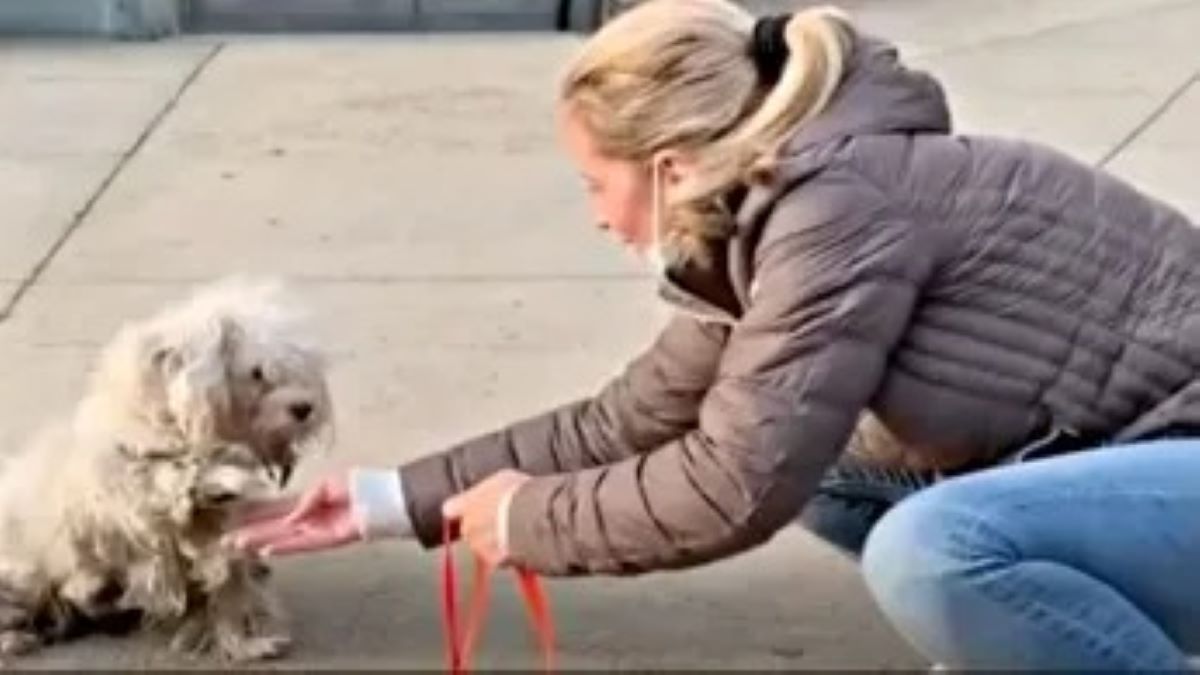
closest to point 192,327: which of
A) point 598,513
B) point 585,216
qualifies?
point 598,513

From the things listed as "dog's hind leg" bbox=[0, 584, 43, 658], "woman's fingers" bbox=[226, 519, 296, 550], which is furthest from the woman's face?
"dog's hind leg" bbox=[0, 584, 43, 658]

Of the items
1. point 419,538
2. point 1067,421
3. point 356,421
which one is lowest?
point 356,421

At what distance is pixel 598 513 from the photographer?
11.8 feet

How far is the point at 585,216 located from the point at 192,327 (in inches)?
114

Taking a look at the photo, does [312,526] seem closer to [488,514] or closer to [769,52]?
[488,514]

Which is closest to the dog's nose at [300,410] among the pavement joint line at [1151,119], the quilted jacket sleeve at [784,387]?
the quilted jacket sleeve at [784,387]

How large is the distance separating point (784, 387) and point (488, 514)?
505mm

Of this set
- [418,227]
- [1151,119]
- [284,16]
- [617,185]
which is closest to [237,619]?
[617,185]

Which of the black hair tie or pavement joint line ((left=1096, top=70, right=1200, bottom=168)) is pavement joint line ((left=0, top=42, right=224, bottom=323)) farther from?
the black hair tie

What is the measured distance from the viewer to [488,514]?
12.2 ft

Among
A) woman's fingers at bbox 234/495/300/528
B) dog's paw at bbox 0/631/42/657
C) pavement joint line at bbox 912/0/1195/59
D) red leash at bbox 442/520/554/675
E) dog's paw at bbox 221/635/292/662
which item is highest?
woman's fingers at bbox 234/495/300/528

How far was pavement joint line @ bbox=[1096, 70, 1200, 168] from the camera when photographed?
761cm

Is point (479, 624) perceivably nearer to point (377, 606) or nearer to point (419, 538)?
point (377, 606)

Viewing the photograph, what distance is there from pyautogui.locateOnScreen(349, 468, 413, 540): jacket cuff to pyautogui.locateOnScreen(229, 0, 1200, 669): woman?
0.75ft
